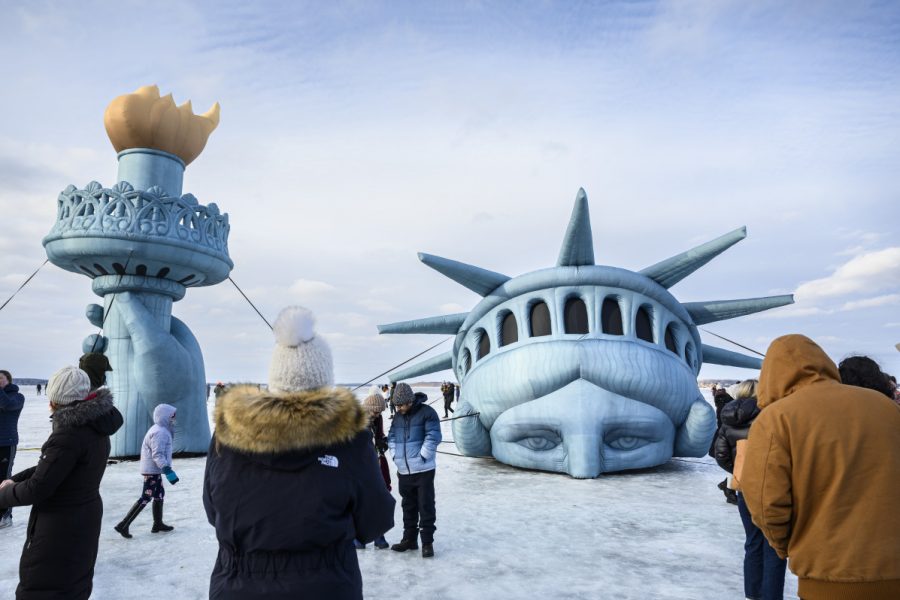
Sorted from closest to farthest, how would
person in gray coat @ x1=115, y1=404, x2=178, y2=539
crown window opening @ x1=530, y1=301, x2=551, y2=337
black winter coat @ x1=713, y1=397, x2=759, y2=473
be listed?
1. black winter coat @ x1=713, y1=397, x2=759, y2=473
2. person in gray coat @ x1=115, y1=404, x2=178, y2=539
3. crown window opening @ x1=530, y1=301, x2=551, y2=337

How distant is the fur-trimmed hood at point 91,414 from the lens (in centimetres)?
283

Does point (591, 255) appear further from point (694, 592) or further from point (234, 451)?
point (234, 451)

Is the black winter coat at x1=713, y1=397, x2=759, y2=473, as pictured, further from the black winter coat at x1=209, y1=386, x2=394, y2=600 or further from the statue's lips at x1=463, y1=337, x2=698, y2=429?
the statue's lips at x1=463, y1=337, x2=698, y2=429

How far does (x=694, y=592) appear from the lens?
4230 mm

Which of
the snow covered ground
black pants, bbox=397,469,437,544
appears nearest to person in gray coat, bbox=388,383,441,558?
black pants, bbox=397,469,437,544

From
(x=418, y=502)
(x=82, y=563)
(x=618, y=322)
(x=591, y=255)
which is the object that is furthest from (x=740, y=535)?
(x=82, y=563)

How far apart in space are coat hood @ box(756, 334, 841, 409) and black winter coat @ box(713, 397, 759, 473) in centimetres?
225

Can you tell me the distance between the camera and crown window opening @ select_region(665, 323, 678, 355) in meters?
10.2

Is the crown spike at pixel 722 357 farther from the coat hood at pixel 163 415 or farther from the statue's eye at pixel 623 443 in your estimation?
the coat hood at pixel 163 415

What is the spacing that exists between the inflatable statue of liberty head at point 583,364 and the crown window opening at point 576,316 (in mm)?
19

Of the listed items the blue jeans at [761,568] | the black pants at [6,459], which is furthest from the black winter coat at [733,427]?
the black pants at [6,459]

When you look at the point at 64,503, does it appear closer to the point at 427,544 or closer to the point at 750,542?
the point at 427,544

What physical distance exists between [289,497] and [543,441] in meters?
7.54

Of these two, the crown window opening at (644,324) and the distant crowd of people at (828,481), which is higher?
the crown window opening at (644,324)
